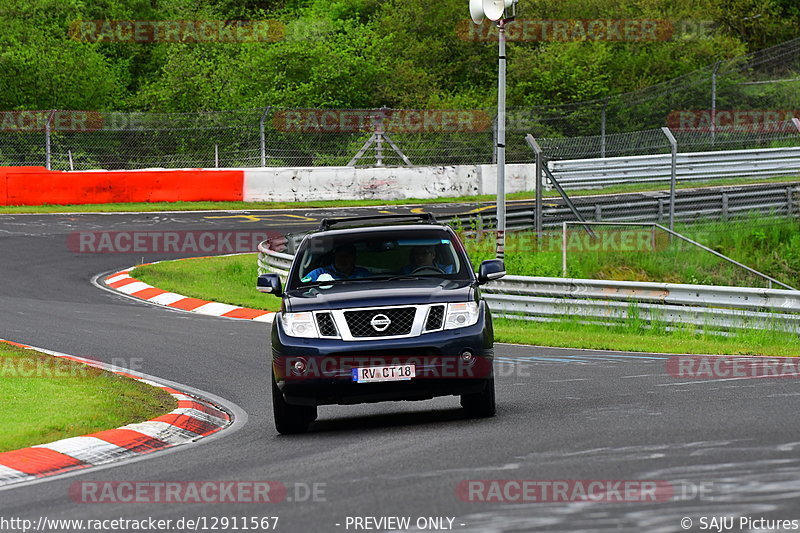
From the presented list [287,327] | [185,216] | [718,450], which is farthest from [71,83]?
[718,450]

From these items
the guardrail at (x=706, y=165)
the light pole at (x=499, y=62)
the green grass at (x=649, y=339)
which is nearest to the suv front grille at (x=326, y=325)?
the green grass at (x=649, y=339)

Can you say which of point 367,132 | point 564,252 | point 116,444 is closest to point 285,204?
point 367,132

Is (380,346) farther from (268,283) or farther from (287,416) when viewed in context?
(268,283)

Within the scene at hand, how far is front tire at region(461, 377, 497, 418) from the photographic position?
998 centimetres

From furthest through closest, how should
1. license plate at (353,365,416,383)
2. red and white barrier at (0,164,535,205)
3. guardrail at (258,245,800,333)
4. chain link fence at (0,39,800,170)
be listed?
chain link fence at (0,39,800,170) < red and white barrier at (0,164,535,205) < guardrail at (258,245,800,333) < license plate at (353,365,416,383)

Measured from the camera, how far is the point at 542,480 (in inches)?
280

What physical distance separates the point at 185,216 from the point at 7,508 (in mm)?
24680

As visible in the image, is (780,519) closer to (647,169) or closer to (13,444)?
(13,444)

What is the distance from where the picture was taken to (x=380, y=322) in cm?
965

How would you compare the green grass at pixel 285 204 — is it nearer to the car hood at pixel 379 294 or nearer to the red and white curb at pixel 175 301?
the red and white curb at pixel 175 301

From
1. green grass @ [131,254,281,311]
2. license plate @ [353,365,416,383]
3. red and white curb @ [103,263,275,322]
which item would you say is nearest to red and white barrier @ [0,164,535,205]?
green grass @ [131,254,281,311]

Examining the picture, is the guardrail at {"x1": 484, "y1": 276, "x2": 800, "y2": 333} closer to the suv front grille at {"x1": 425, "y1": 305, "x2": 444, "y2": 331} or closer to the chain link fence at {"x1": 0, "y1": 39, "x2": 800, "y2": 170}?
the suv front grille at {"x1": 425, "y1": 305, "x2": 444, "y2": 331}

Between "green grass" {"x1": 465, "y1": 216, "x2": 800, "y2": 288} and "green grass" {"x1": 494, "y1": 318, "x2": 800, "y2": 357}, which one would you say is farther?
"green grass" {"x1": 465, "y1": 216, "x2": 800, "y2": 288}

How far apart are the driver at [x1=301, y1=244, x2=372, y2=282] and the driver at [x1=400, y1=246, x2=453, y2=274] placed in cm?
35
